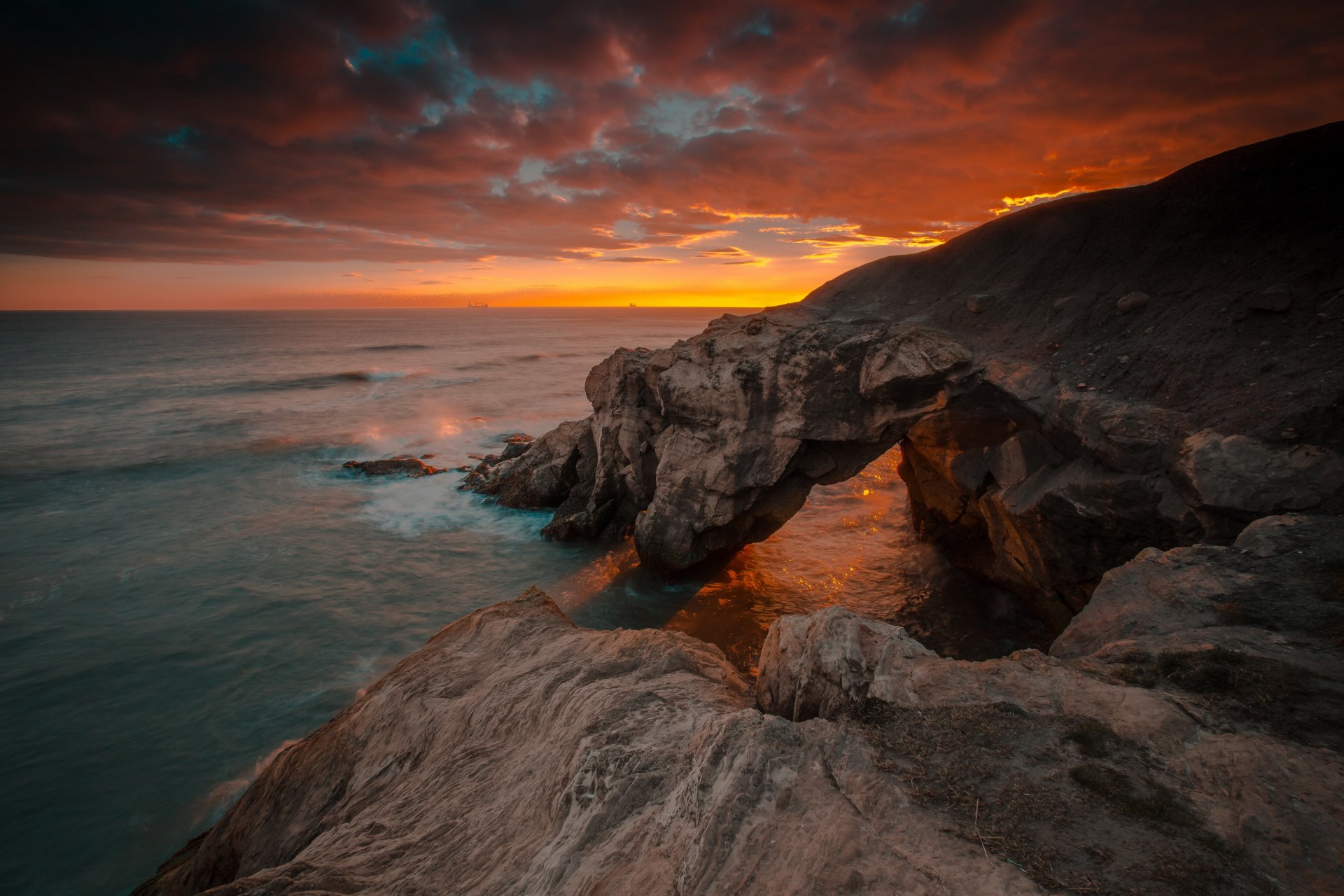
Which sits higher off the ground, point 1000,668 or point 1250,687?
point 1250,687

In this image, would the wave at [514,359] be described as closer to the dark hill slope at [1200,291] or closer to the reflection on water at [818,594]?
the reflection on water at [818,594]

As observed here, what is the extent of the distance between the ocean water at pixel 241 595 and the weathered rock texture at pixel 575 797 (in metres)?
4.00

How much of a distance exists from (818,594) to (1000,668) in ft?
31.0

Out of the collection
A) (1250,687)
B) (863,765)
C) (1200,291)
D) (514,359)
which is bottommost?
(514,359)

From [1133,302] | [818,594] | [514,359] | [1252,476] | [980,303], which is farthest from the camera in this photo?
[514,359]

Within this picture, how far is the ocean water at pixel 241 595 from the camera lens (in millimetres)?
10906

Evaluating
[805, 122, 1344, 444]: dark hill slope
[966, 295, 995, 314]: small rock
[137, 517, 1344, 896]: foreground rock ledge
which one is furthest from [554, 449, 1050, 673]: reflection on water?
[966, 295, 995, 314]: small rock

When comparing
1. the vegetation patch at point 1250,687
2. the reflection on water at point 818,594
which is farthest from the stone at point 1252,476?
the reflection on water at point 818,594

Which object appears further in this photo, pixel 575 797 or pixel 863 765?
pixel 575 797

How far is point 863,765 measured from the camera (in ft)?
15.9

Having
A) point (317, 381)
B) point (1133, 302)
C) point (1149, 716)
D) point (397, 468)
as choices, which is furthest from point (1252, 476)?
point (317, 381)

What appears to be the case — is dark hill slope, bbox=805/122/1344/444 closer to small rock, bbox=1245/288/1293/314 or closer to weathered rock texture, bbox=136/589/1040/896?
small rock, bbox=1245/288/1293/314

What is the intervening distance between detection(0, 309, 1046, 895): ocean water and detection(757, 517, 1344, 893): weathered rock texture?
6465 millimetres

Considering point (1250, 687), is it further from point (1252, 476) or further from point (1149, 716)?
point (1252, 476)
